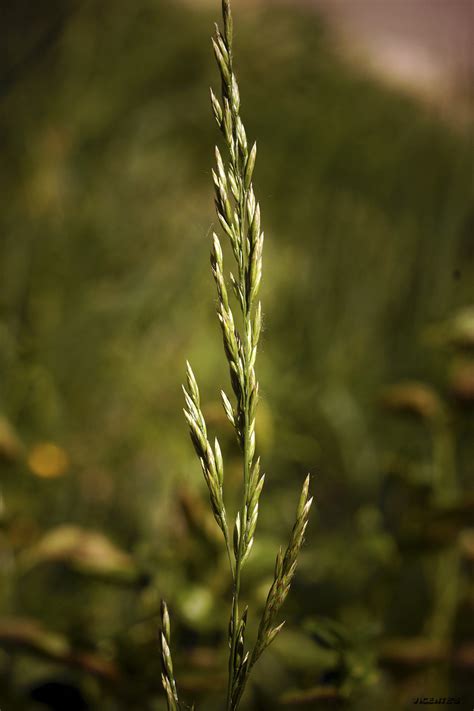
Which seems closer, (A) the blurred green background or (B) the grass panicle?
(B) the grass panicle

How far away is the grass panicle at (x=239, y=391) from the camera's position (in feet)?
1.10

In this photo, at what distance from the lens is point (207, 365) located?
185cm

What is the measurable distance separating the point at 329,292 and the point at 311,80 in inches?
49.6

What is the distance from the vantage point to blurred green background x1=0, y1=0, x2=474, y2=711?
65 cm

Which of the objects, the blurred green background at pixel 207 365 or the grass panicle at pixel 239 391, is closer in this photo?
the grass panicle at pixel 239 391

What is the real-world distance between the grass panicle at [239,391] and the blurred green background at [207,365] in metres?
0.10

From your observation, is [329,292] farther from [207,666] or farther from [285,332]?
[207,666]

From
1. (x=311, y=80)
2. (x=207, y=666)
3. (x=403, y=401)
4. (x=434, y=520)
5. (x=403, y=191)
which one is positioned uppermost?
(x=311, y=80)

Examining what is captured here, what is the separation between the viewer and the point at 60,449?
1.26 m

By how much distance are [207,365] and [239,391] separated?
151 cm

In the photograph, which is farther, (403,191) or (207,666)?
(403,191)

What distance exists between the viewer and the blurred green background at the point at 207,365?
0.65 m

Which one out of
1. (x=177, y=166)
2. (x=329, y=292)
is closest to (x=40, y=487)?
(x=329, y=292)

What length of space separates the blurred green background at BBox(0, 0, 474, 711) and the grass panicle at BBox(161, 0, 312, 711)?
100mm
